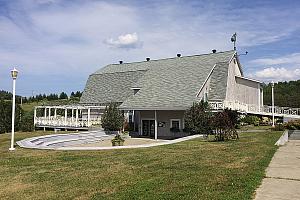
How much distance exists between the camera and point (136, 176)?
9508 millimetres

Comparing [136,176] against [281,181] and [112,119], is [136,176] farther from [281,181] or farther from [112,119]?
[112,119]

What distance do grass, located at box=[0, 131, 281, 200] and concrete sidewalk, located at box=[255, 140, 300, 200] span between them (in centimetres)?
21

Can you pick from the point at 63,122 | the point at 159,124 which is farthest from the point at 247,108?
the point at 63,122

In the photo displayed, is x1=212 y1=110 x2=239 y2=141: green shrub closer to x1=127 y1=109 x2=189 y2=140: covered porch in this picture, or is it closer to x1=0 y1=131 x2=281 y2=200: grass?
x1=0 y1=131 x2=281 y2=200: grass

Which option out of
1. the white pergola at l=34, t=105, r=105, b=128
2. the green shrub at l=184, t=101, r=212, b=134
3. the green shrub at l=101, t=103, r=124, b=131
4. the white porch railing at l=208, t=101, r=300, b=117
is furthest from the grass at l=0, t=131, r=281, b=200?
the white pergola at l=34, t=105, r=105, b=128

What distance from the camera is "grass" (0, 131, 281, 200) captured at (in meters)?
7.60

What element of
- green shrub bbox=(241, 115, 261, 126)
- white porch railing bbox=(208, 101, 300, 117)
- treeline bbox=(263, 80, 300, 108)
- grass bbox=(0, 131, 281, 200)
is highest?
treeline bbox=(263, 80, 300, 108)

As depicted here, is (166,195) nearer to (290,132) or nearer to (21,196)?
(21,196)

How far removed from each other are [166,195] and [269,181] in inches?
109

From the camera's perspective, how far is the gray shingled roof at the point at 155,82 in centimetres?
2980

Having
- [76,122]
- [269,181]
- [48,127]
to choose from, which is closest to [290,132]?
[269,181]

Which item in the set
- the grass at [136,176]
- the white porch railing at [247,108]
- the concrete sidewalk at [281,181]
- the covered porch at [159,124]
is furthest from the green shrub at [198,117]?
the concrete sidewalk at [281,181]

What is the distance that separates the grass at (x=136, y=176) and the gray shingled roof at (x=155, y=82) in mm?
15219

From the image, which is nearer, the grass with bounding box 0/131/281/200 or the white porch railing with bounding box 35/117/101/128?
the grass with bounding box 0/131/281/200
